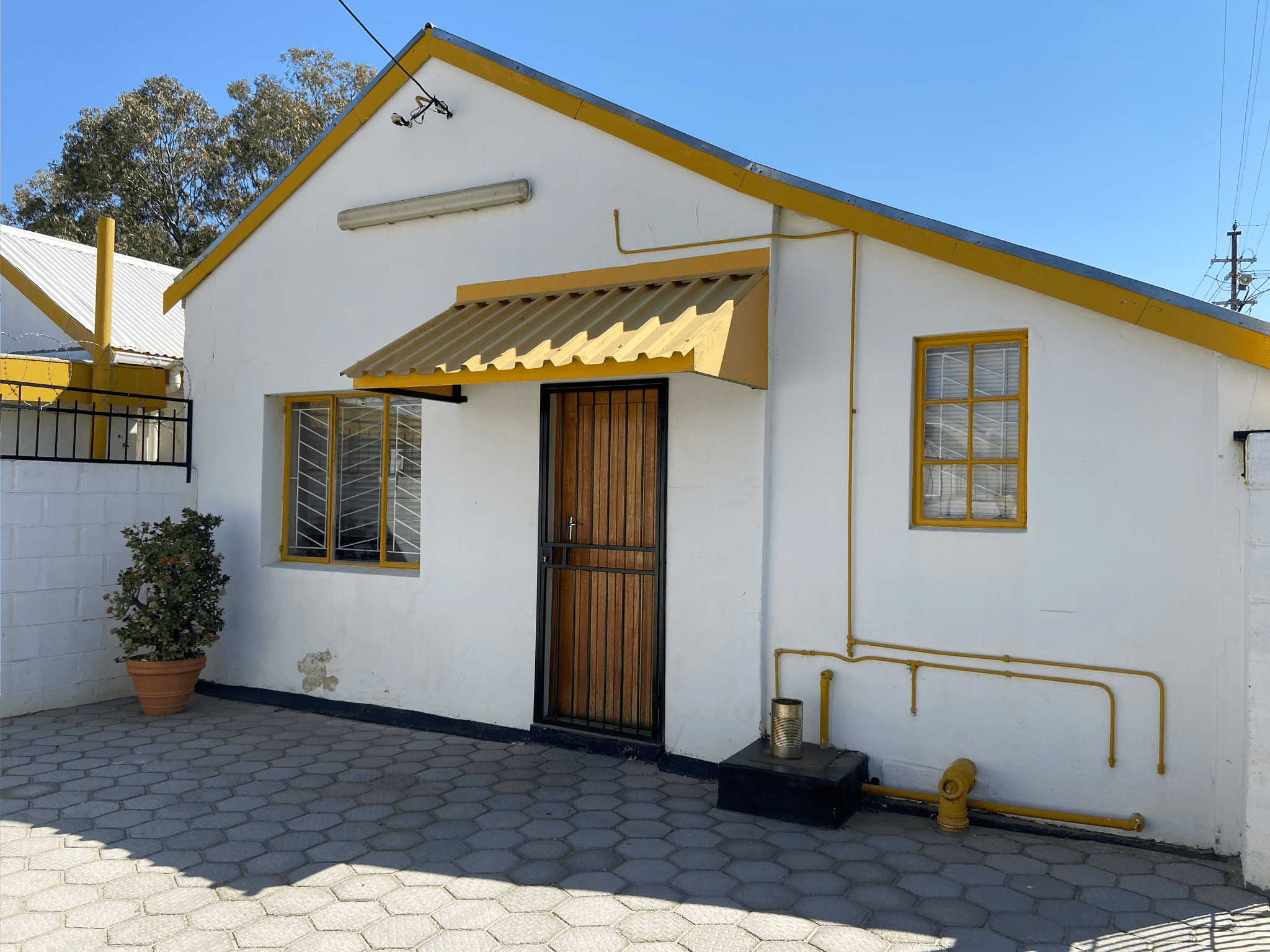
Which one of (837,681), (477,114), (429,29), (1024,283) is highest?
(429,29)

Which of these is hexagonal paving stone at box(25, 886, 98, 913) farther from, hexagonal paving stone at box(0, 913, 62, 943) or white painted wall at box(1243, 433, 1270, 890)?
white painted wall at box(1243, 433, 1270, 890)

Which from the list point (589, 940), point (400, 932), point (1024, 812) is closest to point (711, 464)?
point (1024, 812)

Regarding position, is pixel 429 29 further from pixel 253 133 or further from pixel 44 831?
pixel 253 133

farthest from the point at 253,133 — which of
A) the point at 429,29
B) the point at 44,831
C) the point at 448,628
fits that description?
the point at 44,831

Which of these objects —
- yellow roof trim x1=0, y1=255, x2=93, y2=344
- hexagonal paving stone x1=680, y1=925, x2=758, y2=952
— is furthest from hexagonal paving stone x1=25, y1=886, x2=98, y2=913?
yellow roof trim x1=0, y1=255, x2=93, y2=344

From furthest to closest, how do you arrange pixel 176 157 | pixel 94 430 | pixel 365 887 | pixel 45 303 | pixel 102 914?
pixel 176 157 → pixel 45 303 → pixel 94 430 → pixel 365 887 → pixel 102 914

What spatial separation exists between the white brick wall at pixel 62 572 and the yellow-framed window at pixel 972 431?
6278mm

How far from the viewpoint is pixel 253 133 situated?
73.5 feet

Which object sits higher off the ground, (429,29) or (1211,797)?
(429,29)

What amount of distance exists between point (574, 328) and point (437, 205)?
207 centimetres

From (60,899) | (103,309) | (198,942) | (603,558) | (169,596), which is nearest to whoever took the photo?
(198,942)

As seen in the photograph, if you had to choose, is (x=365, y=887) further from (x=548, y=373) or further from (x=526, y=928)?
(x=548, y=373)

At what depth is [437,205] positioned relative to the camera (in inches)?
263

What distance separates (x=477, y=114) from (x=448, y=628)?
3.79m
